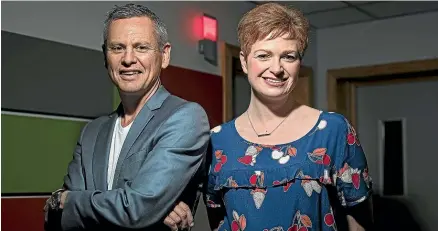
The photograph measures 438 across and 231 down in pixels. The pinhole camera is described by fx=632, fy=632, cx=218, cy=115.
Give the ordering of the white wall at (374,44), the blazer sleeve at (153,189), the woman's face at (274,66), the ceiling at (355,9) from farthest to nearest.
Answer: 1. the white wall at (374,44)
2. the ceiling at (355,9)
3. the woman's face at (274,66)
4. the blazer sleeve at (153,189)

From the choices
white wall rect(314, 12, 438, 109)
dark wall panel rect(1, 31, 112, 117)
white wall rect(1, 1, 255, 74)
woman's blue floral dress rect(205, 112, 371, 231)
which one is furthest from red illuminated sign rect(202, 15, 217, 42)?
woman's blue floral dress rect(205, 112, 371, 231)

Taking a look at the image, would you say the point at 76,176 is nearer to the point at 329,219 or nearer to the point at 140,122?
the point at 140,122

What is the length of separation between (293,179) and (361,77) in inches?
125

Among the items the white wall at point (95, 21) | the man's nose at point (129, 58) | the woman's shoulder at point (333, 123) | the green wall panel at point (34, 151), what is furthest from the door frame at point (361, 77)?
the man's nose at point (129, 58)

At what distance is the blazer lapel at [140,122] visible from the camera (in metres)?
1.32

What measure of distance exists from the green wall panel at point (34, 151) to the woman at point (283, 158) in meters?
1.19

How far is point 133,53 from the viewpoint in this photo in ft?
4.33

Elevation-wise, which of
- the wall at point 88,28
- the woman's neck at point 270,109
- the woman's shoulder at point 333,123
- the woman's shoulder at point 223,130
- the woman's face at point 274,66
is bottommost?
the woman's shoulder at point 223,130

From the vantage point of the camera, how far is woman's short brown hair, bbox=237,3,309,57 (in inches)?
56.0

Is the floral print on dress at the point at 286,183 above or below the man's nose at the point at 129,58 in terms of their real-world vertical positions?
below

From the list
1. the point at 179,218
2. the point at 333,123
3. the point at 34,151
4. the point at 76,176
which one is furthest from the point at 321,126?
the point at 34,151

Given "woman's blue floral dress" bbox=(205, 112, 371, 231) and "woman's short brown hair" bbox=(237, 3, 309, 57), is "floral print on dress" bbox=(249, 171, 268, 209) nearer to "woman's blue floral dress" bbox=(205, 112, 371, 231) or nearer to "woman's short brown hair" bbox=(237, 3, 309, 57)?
"woman's blue floral dress" bbox=(205, 112, 371, 231)

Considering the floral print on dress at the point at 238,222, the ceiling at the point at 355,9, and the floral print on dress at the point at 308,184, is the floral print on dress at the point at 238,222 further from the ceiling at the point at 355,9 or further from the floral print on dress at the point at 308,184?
the ceiling at the point at 355,9

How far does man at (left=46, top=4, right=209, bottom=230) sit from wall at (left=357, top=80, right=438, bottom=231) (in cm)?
309
